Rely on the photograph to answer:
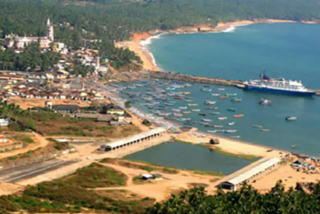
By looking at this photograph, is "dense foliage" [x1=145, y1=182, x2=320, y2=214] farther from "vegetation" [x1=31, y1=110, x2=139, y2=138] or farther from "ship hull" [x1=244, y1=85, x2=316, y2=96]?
"ship hull" [x1=244, y1=85, x2=316, y2=96]

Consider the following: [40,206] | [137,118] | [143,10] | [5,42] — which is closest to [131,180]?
[40,206]

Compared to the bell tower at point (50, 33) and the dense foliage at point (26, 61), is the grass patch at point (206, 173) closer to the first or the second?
the dense foliage at point (26, 61)

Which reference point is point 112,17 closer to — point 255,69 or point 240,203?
point 255,69

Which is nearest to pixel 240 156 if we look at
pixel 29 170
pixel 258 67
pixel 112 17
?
pixel 29 170

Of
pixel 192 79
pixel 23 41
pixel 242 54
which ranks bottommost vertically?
pixel 192 79

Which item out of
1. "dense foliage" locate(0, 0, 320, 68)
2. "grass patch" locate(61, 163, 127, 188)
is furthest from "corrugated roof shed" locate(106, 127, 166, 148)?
"dense foliage" locate(0, 0, 320, 68)

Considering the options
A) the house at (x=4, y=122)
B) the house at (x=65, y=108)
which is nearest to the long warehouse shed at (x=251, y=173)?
the house at (x=4, y=122)

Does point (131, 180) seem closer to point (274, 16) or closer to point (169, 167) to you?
point (169, 167)
